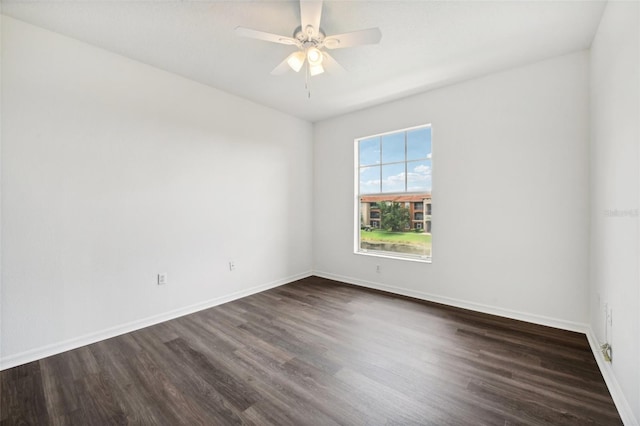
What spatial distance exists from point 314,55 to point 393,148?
215 centimetres

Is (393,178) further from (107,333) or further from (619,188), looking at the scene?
(107,333)

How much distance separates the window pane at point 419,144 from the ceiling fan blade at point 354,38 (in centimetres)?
197

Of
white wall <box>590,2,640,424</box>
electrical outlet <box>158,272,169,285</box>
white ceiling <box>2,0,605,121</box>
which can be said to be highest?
white ceiling <box>2,0,605,121</box>

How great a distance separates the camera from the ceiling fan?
180cm

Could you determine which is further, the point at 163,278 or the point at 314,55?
the point at 163,278

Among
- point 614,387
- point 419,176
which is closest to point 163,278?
point 419,176

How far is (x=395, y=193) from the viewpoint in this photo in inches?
154

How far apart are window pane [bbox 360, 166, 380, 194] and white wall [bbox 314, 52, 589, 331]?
68cm

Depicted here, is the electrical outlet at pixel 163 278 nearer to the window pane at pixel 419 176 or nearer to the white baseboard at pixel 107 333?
the white baseboard at pixel 107 333

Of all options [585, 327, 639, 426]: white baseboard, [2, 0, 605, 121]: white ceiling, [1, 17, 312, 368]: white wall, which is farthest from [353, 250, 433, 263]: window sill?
[2, 0, 605, 121]: white ceiling

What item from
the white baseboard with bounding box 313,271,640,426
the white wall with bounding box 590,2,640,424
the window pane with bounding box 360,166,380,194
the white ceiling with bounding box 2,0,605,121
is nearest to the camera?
the white wall with bounding box 590,2,640,424

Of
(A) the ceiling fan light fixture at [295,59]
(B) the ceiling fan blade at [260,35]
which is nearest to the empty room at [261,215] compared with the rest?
(A) the ceiling fan light fixture at [295,59]

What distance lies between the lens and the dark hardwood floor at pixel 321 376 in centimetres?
158

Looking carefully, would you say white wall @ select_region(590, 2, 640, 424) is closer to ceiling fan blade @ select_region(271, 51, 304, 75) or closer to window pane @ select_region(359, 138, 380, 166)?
ceiling fan blade @ select_region(271, 51, 304, 75)
